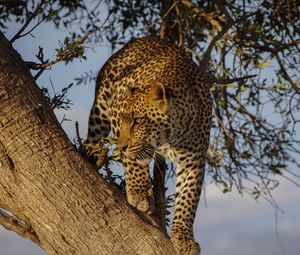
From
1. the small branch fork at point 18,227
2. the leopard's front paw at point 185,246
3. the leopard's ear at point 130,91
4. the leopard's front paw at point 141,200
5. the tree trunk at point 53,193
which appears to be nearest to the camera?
the tree trunk at point 53,193

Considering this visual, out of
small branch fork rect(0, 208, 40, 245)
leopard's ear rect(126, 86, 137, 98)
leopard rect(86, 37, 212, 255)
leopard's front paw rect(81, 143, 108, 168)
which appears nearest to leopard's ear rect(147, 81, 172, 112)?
leopard rect(86, 37, 212, 255)

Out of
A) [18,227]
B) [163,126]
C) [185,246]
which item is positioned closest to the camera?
[18,227]

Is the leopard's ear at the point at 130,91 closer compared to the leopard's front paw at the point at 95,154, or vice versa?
the leopard's front paw at the point at 95,154

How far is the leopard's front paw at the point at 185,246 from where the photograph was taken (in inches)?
209

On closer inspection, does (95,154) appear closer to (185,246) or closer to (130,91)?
(130,91)

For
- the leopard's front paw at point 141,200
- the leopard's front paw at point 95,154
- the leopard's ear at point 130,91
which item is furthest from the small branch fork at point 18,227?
the leopard's ear at point 130,91

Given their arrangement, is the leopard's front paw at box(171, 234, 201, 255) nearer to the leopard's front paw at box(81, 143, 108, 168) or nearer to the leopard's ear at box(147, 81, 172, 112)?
the leopard's front paw at box(81, 143, 108, 168)

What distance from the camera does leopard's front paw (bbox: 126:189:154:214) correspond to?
5.59 meters

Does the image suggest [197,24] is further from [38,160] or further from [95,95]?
[38,160]

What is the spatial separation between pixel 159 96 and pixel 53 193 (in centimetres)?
135

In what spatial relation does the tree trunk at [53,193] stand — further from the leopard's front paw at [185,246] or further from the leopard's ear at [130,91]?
the leopard's ear at [130,91]

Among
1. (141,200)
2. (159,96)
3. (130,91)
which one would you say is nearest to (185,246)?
(141,200)

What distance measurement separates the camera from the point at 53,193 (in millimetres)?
4746

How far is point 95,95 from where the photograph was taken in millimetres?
6809
